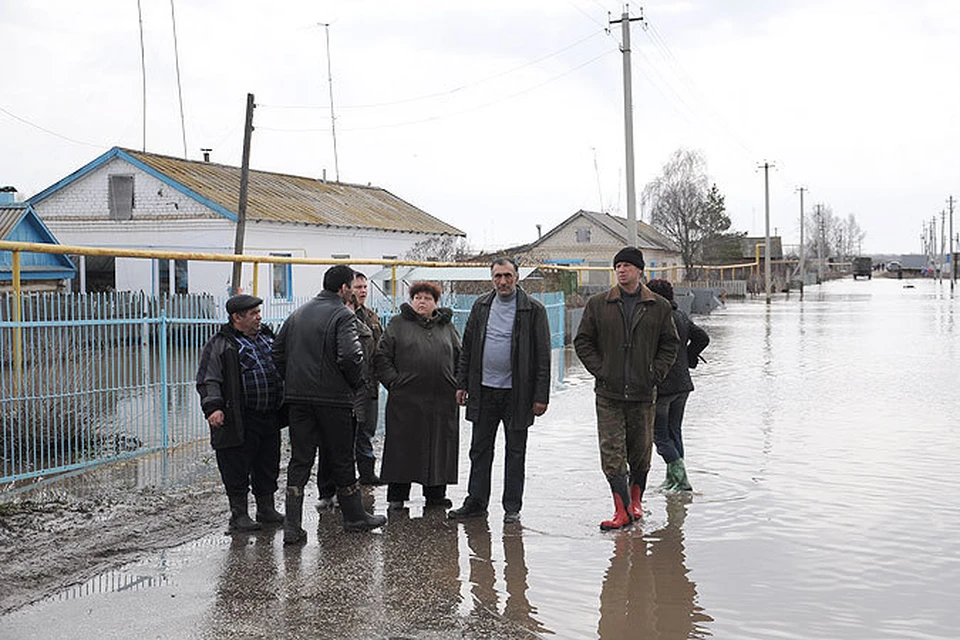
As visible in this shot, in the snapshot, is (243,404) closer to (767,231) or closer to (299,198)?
(299,198)

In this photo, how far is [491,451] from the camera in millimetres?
7949

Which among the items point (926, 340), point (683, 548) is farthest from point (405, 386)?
point (926, 340)

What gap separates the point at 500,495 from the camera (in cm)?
859

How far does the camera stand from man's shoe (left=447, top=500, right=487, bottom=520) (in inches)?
306

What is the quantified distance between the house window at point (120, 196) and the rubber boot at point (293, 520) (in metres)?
26.6

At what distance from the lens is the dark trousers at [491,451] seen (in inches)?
307

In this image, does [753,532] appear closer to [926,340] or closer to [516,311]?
[516,311]

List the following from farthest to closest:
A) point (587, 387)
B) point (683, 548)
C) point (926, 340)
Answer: point (926, 340), point (587, 387), point (683, 548)

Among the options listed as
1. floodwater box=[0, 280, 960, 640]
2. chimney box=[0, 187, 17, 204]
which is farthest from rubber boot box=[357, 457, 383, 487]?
chimney box=[0, 187, 17, 204]

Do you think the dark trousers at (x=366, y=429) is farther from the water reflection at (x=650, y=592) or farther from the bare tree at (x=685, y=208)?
the bare tree at (x=685, y=208)

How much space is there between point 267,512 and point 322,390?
3.34 feet

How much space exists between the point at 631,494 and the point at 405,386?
1.71 metres

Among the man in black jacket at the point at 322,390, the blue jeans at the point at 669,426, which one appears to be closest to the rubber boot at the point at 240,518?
the man in black jacket at the point at 322,390

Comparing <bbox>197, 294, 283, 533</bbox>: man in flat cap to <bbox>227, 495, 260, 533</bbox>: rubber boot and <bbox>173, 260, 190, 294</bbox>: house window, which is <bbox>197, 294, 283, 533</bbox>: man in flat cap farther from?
<bbox>173, 260, 190, 294</bbox>: house window
